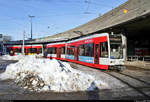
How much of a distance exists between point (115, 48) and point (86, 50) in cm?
396

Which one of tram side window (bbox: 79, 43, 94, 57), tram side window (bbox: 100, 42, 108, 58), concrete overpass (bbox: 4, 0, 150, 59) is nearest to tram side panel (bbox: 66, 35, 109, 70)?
tram side window (bbox: 79, 43, 94, 57)

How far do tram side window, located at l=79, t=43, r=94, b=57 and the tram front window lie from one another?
2.50 m

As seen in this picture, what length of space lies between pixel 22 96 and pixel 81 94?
2.47 metres

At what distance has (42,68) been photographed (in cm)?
891

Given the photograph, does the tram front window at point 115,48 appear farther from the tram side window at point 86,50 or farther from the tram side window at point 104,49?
the tram side window at point 86,50

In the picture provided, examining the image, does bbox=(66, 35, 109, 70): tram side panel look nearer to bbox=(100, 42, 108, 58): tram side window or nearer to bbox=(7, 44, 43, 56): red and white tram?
bbox=(100, 42, 108, 58): tram side window

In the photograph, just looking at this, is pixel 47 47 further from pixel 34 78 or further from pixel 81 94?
pixel 81 94

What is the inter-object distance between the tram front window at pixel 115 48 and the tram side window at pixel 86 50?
2.50 meters

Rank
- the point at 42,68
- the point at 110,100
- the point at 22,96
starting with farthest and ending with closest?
the point at 42,68, the point at 22,96, the point at 110,100

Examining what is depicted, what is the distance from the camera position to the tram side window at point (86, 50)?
44.5 feet

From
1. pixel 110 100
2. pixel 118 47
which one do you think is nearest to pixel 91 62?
pixel 118 47

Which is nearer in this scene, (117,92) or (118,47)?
(117,92)

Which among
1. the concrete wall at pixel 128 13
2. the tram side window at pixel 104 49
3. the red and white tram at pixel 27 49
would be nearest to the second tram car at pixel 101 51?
the tram side window at pixel 104 49

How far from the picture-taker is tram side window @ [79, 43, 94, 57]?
44.5 feet
